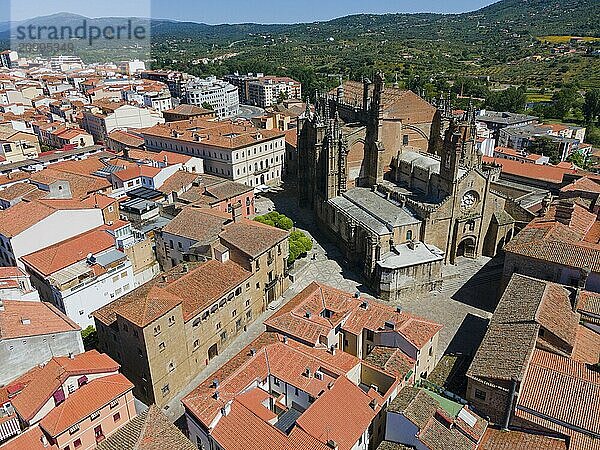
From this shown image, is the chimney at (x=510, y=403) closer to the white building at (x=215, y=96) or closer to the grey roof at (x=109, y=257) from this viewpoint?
the grey roof at (x=109, y=257)

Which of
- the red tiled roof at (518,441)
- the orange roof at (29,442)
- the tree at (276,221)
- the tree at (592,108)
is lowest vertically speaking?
the red tiled roof at (518,441)

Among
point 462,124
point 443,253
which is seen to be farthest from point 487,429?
point 462,124

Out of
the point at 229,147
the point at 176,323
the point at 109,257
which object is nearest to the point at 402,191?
the point at 229,147

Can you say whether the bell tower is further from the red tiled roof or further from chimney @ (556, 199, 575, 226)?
the red tiled roof

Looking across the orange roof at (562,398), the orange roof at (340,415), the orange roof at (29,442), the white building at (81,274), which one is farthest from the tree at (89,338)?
the orange roof at (562,398)

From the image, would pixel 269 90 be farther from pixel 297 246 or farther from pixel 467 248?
pixel 467 248

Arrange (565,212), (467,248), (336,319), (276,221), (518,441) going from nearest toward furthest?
(518,441) → (336,319) → (565,212) → (467,248) → (276,221)
